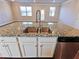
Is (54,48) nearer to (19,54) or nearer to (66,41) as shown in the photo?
(66,41)

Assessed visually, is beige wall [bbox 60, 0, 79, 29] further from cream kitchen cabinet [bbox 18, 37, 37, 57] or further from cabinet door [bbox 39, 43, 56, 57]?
cream kitchen cabinet [bbox 18, 37, 37, 57]

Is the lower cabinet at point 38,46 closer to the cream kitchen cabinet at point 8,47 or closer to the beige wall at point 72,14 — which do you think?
the cream kitchen cabinet at point 8,47

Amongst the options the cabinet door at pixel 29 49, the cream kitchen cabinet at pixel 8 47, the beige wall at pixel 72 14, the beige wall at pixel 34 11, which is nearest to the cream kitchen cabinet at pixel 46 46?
the cabinet door at pixel 29 49

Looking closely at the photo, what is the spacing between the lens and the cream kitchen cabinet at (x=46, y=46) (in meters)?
1.53

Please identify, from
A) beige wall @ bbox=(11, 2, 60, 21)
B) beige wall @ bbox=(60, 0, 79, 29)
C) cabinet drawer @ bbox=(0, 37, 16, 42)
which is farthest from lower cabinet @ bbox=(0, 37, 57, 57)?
beige wall @ bbox=(11, 2, 60, 21)

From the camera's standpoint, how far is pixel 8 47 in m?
1.67

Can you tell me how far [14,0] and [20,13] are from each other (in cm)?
64

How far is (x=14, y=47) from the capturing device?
66.5 inches

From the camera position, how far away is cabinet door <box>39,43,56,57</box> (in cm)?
162

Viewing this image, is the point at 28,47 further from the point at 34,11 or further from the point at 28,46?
the point at 34,11

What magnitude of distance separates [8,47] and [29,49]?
448 mm

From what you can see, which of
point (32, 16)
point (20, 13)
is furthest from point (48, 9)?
point (20, 13)

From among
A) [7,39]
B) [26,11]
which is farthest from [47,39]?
[26,11]

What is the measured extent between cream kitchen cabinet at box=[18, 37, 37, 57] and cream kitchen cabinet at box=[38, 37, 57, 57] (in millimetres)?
112
